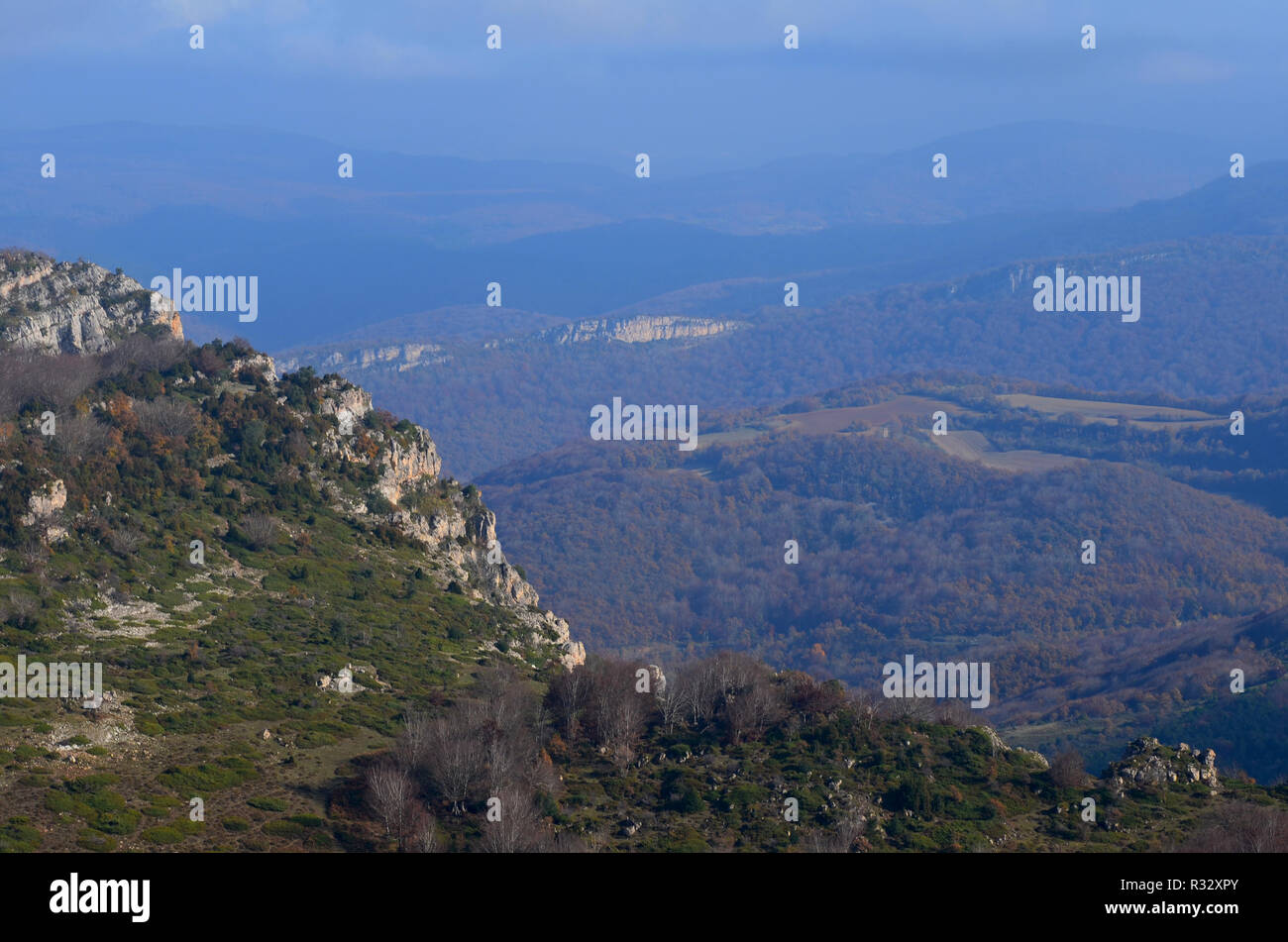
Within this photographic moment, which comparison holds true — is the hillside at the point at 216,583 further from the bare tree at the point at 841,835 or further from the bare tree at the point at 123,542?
the bare tree at the point at 841,835

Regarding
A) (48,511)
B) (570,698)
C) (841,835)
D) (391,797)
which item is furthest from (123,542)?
(841,835)

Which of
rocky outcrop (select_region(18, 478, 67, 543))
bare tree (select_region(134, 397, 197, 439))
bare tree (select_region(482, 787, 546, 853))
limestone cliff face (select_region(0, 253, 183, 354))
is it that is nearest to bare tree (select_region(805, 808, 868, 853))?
bare tree (select_region(482, 787, 546, 853))

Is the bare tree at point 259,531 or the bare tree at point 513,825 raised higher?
the bare tree at point 259,531

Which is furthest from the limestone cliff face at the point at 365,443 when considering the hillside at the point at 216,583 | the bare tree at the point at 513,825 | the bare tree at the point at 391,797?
the bare tree at the point at 513,825

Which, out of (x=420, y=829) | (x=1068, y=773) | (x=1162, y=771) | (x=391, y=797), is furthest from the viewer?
(x=1162, y=771)

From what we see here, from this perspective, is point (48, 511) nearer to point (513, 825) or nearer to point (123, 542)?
point (123, 542)

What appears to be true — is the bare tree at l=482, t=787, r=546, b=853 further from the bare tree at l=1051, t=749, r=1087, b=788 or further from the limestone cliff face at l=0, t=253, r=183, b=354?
the limestone cliff face at l=0, t=253, r=183, b=354
